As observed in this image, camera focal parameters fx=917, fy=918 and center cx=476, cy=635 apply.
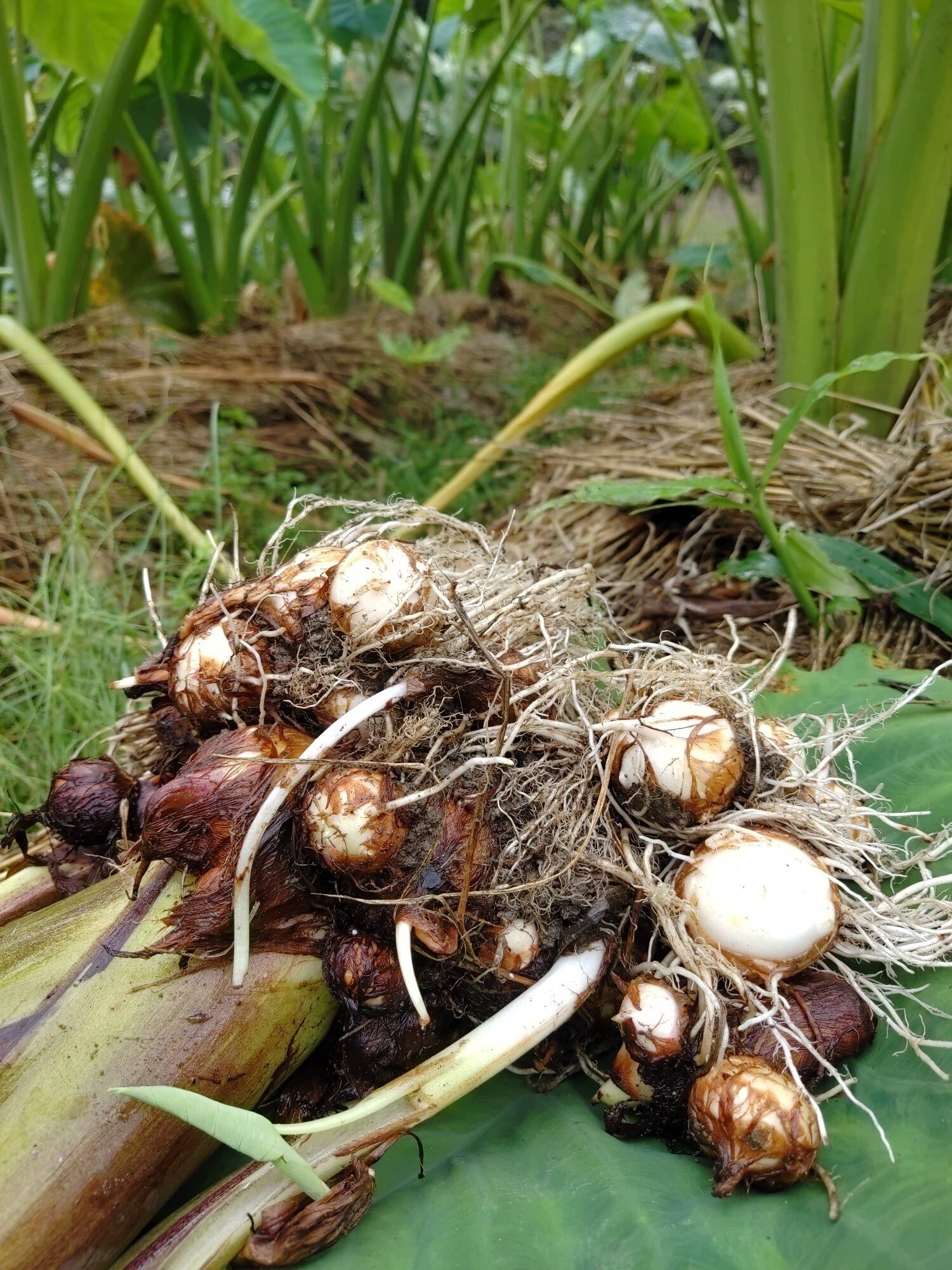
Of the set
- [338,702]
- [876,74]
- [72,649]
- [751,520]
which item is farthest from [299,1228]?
[876,74]

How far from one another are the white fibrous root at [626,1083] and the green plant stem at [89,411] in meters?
1.42

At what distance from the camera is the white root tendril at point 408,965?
71cm

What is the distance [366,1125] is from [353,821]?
23cm

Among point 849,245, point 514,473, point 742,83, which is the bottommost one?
point 514,473

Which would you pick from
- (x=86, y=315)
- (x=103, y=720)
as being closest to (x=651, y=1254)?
(x=103, y=720)

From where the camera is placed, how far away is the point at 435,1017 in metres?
0.83

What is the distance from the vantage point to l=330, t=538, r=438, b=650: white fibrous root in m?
0.84

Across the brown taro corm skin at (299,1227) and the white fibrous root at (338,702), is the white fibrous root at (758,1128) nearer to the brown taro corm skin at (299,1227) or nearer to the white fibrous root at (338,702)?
the brown taro corm skin at (299,1227)

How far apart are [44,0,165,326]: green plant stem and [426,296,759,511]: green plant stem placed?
1.12 m

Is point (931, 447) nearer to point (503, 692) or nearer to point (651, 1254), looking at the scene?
point (503, 692)

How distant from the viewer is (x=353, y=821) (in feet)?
2.44

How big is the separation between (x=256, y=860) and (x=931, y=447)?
1.22 meters

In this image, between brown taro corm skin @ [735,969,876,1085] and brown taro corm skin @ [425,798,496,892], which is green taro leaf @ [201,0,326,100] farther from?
brown taro corm skin @ [735,969,876,1085]

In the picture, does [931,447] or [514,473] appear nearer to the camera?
[931,447]
